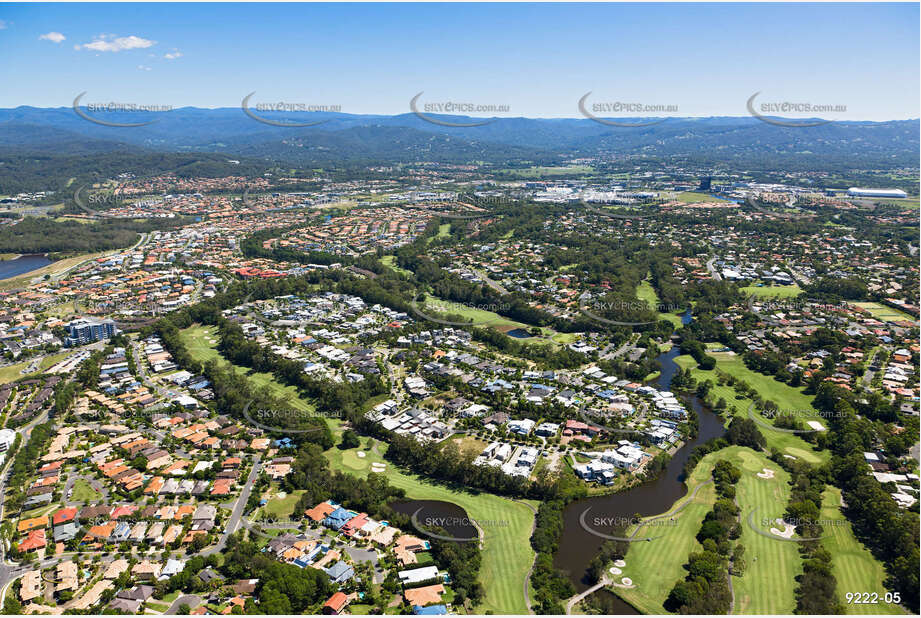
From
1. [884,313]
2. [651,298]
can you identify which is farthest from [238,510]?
[884,313]

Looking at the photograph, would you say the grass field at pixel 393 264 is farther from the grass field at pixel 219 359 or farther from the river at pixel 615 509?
the river at pixel 615 509

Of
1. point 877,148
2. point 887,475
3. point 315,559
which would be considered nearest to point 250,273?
point 315,559

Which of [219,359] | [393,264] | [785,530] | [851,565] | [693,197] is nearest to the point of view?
[851,565]

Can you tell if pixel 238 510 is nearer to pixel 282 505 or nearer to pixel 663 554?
pixel 282 505

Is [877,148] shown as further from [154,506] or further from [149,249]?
[154,506]

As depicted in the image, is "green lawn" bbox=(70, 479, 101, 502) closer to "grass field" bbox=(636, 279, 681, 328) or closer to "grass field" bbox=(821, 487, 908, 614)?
"grass field" bbox=(821, 487, 908, 614)

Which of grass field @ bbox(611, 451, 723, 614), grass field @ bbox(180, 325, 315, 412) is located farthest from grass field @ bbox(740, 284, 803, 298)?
grass field @ bbox(180, 325, 315, 412)
